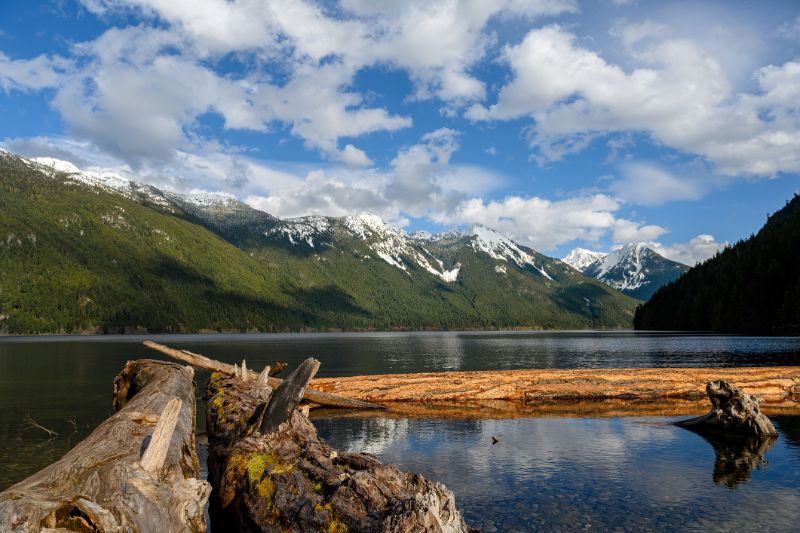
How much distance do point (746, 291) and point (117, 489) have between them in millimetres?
159320

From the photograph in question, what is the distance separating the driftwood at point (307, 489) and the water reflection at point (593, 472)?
417 centimetres

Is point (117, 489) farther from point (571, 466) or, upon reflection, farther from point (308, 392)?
point (308, 392)

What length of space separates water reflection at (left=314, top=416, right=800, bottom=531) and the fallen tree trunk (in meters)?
6.49

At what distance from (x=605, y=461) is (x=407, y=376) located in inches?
640

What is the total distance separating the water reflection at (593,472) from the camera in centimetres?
1121

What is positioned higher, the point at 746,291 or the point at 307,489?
the point at 746,291

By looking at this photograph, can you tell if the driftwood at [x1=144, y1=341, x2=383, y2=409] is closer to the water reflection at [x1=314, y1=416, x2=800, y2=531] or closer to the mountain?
the water reflection at [x1=314, y1=416, x2=800, y2=531]

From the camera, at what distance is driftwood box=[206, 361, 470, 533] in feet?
22.9

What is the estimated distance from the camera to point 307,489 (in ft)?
27.9

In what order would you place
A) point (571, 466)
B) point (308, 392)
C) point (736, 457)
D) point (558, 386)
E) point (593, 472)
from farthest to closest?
point (558, 386) → point (308, 392) → point (736, 457) → point (571, 466) → point (593, 472)

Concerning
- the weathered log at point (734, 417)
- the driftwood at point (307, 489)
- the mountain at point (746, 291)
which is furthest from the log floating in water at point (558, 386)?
the mountain at point (746, 291)

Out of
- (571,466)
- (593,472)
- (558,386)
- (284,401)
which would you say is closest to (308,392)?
(558,386)

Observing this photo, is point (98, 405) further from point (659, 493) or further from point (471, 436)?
point (659, 493)

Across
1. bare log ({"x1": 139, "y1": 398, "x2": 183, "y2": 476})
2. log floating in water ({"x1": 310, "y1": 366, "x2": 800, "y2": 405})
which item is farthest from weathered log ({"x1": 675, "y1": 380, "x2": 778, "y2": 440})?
bare log ({"x1": 139, "y1": 398, "x2": 183, "y2": 476})
